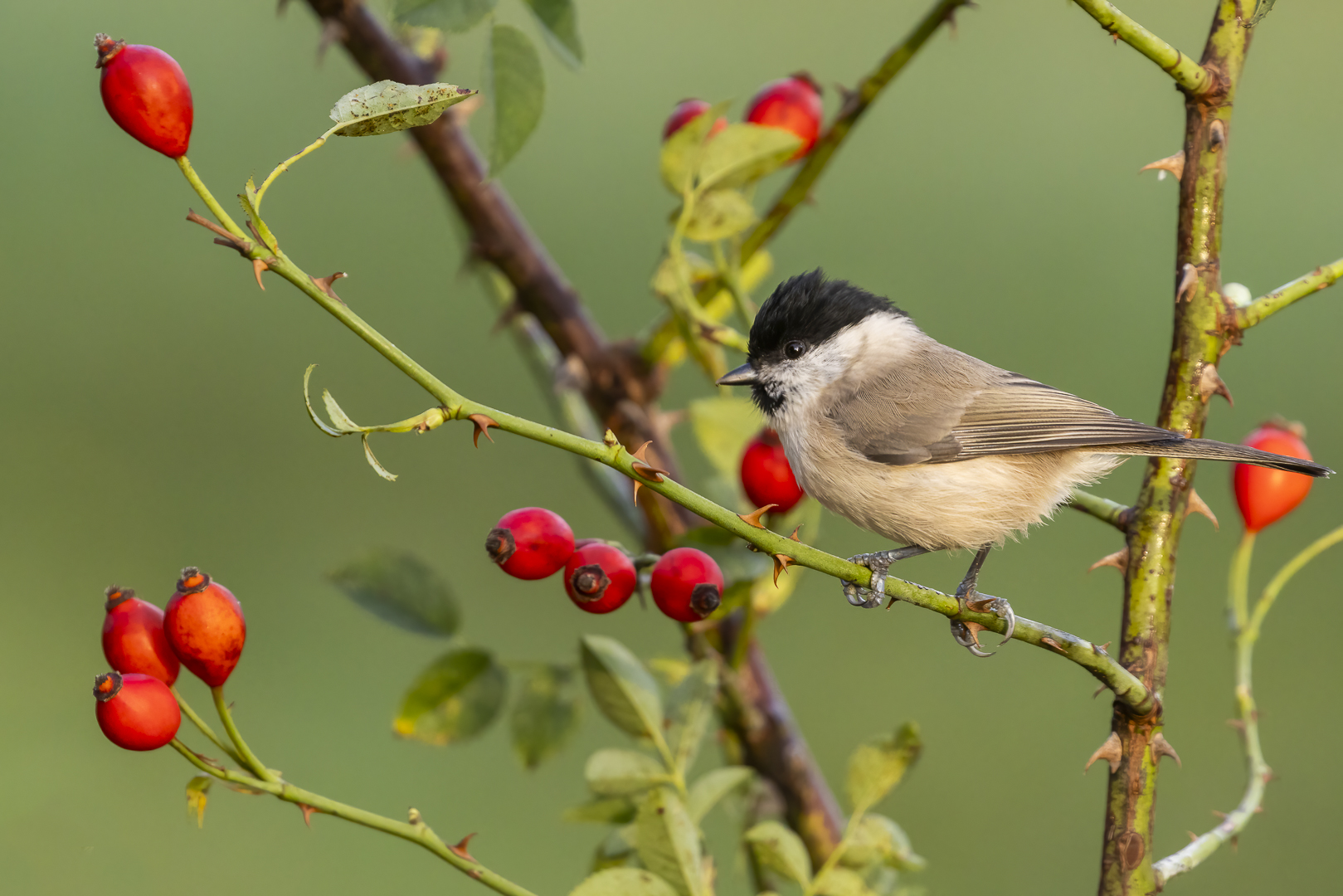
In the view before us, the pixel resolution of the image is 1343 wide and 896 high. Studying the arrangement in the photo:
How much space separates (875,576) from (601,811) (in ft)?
1.75

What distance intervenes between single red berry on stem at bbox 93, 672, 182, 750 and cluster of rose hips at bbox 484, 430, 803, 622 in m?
0.31

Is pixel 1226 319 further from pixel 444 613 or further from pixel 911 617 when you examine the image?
pixel 911 617

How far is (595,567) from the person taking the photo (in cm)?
105

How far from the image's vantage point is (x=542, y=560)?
3.45ft

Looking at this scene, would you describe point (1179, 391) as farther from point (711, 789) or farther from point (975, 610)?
point (711, 789)

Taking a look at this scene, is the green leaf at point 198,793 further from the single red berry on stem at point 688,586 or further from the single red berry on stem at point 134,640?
the single red berry on stem at point 688,586

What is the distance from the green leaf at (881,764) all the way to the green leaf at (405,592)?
54cm

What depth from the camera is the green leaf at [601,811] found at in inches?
49.5

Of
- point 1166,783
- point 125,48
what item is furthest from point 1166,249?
point 125,48

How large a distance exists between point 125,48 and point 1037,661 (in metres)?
2.82

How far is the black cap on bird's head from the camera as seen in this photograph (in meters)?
1.55

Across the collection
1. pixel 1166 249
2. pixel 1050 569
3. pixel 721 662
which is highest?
pixel 1166 249

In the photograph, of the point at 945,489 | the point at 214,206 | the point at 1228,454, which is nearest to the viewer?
the point at 214,206

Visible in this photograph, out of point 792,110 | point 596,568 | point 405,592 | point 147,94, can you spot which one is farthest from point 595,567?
point 792,110
